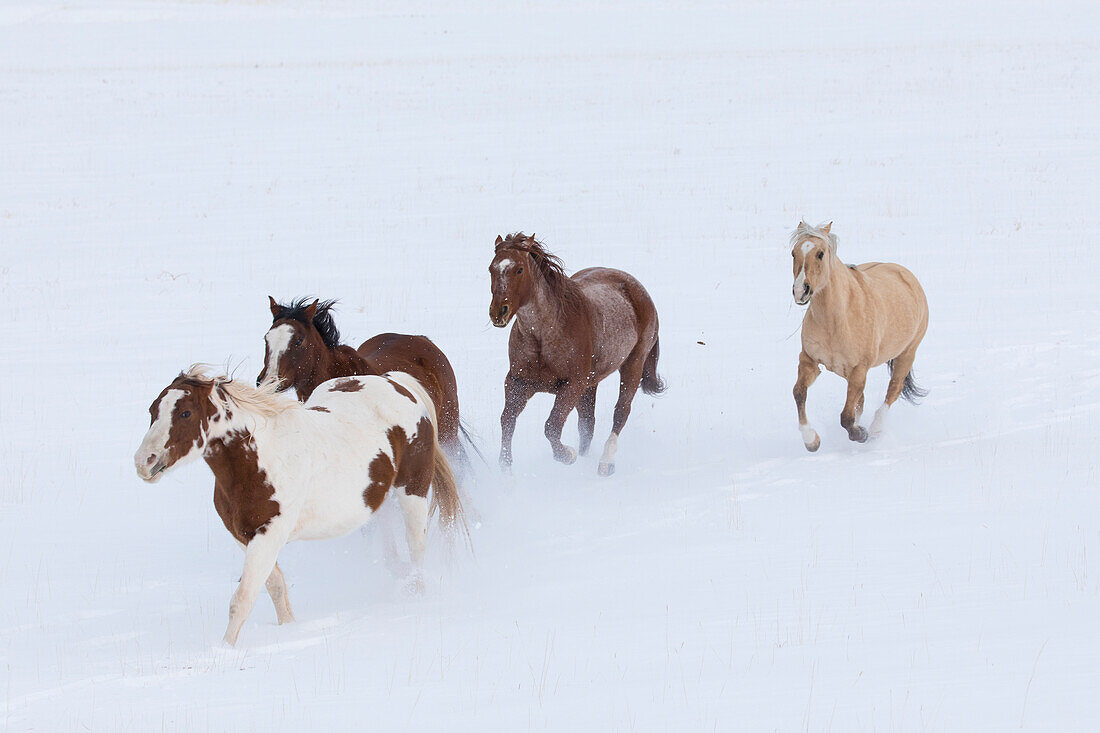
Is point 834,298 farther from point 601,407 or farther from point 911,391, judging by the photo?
point 601,407

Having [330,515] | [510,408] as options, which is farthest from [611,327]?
[330,515]

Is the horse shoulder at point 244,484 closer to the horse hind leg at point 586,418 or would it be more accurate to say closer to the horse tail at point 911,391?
the horse hind leg at point 586,418

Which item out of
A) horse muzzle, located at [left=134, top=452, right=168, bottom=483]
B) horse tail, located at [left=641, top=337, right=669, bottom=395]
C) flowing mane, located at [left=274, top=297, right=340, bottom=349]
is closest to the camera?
horse muzzle, located at [left=134, top=452, right=168, bottom=483]

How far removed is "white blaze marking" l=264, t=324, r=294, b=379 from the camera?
6.27 m

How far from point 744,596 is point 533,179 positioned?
1582cm

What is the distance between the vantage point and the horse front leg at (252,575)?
15.9ft

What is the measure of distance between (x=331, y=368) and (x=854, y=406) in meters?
3.95

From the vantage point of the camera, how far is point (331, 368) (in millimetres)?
6578

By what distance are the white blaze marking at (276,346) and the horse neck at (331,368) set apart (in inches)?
9.4

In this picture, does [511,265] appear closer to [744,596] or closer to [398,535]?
[398,535]

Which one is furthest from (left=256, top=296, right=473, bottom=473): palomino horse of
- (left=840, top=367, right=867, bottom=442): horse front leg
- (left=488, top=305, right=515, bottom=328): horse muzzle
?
(left=840, top=367, right=867, bottom=442): horse front leg

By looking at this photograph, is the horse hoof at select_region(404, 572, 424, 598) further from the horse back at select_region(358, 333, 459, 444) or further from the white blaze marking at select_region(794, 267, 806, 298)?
the white blaze marking at select_region(794, 267, 806, 298)

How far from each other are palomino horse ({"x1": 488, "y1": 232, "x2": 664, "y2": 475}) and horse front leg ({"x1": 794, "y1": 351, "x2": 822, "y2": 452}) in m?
1.39

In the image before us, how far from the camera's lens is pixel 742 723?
3975 mm
